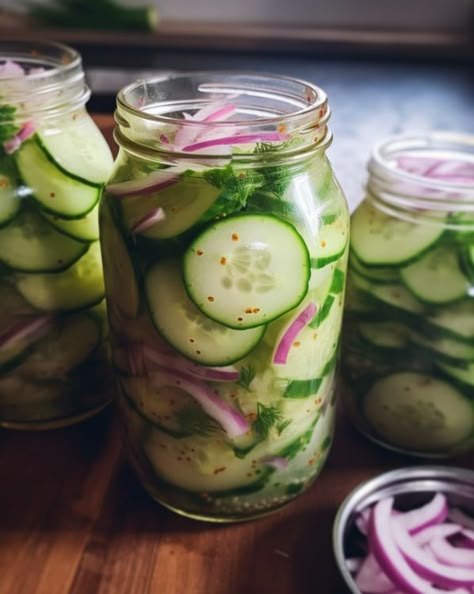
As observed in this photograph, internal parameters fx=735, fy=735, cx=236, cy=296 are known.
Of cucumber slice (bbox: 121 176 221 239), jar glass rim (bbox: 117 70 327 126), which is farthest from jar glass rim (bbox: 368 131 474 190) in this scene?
cucumber slice (bbox: 121 176 221 239)

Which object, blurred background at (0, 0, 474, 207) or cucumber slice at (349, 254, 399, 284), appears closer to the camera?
cucumber slice at (349, 254, 399, 284)

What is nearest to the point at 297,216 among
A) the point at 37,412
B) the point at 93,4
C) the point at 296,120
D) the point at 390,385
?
the point at 296,120

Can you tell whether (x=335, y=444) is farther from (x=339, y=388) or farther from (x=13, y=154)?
(x=13, y=154)

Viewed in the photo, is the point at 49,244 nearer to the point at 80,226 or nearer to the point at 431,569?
the point at 80,226

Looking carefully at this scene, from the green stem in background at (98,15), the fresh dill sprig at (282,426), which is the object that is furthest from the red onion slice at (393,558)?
the green stem in background at (98,15)

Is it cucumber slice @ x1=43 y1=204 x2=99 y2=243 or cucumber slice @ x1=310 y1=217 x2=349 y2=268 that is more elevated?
cucumber slice @ x1=310 y1=217 x2=349 y2=268

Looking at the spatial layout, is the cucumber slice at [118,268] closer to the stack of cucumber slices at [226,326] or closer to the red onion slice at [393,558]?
the stack of cucumber slices at [226,326]

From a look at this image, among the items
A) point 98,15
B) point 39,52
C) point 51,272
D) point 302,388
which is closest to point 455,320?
point 302,388

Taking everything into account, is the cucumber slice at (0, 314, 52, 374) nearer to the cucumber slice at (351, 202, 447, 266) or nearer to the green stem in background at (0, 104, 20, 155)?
the green stem in background at (0, 104, 20, 155)
